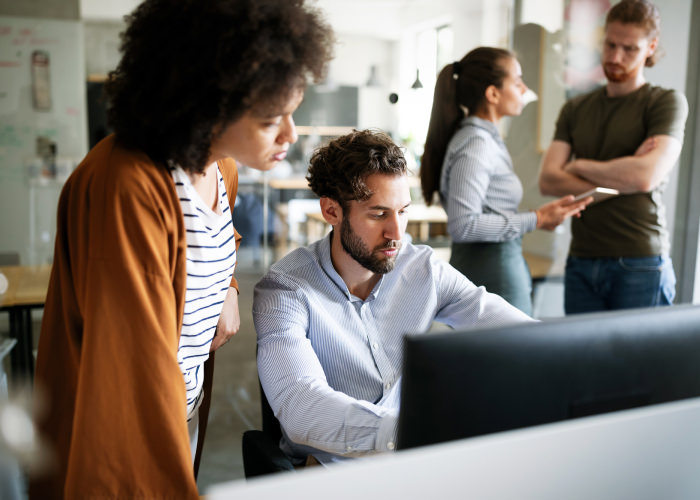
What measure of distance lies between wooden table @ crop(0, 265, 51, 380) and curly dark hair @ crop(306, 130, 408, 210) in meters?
1.43

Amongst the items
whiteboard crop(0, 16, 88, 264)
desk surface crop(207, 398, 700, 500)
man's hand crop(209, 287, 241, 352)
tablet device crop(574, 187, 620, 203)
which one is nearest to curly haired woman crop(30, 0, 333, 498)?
man's hand crop(209, 287, 241, 352)

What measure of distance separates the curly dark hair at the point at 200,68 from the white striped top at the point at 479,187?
111 centimetres

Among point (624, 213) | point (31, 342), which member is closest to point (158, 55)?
point (624, 213)

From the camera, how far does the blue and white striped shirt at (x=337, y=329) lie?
121 cm

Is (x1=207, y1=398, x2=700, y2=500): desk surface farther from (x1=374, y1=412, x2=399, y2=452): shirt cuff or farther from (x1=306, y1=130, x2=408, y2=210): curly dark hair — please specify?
(x1=306, y1=130, x2=408, y2=210): curly dark hair

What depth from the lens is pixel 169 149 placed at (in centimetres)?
98

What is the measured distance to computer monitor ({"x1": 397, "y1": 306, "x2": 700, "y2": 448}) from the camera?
Result: 2.34 ft

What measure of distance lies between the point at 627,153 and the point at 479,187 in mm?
631

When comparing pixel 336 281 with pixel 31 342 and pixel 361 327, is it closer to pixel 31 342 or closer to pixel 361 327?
pixel 361 327

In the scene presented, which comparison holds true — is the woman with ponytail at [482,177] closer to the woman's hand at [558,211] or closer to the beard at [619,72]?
the woman's hand at [558,211]

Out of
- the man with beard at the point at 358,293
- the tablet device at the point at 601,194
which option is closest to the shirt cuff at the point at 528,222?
the tablet device at the point at 601,194

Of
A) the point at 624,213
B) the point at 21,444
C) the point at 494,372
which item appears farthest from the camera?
the point at 624,213

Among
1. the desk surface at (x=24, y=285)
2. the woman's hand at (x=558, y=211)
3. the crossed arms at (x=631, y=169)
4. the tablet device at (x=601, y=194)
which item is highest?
the crossed arms at (x=631, y=169)

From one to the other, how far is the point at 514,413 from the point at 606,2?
300 centimetres
